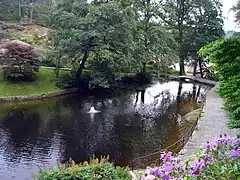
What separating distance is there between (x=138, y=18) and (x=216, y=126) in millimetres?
16215

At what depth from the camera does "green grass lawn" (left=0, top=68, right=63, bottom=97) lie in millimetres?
22109

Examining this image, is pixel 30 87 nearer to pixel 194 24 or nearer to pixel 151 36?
pixel 151 36

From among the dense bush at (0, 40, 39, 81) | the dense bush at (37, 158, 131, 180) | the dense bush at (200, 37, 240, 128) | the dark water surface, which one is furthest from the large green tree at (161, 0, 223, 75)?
the dense bush at (37, 158, 131, 180)

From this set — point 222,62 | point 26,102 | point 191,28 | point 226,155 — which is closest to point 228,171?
point 226,155

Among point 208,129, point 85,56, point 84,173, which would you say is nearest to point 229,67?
point 84,173

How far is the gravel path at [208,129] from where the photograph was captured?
11.2m

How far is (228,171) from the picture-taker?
320 cm

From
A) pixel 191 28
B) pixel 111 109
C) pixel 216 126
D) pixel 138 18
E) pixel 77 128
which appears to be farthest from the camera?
pixel 191 28

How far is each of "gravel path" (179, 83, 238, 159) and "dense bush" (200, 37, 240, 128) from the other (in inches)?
57.6

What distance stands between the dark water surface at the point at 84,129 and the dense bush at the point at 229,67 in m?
4.46

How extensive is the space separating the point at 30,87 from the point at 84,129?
920cm

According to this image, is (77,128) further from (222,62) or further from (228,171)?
(228,171)

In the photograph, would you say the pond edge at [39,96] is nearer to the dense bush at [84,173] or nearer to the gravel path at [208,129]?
the gravel path at [208,129]

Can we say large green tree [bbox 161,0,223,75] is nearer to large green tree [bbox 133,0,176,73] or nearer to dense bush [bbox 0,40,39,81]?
large green tree [bbox 133,0,176,73]
